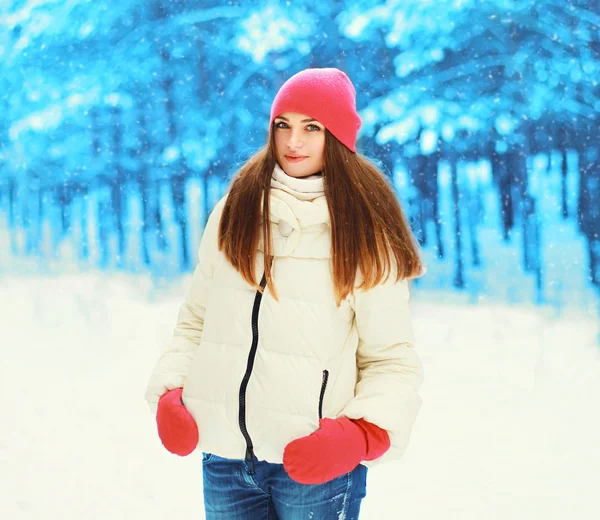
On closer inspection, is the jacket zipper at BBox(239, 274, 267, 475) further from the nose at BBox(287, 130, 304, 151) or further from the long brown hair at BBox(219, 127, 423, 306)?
the nose at BBox(287, 130, 304, 151)

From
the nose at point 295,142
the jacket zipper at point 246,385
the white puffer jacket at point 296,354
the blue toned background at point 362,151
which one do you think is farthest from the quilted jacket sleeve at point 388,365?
the blue toned background at point 362,151

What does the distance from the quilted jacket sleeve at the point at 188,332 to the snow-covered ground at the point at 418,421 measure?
100 cm

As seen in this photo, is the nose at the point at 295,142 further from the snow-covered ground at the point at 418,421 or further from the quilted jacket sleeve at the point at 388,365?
the snow-covered ground at the point at 418,421

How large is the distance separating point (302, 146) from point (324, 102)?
0.08 metres

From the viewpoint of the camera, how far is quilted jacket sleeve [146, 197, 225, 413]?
1171 mm

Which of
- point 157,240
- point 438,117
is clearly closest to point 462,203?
point 438,117

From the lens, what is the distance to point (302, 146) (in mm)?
1146

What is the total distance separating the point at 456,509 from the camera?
1.97 m

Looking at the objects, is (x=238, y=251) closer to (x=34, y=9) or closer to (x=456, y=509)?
(x=456, y=509)

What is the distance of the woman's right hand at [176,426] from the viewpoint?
1078 mm

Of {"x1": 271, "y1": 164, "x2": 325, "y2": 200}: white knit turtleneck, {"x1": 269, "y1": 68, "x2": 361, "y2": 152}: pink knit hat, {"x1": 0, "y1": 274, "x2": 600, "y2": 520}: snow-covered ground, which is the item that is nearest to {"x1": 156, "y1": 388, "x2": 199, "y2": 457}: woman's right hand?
{"x1": 271, "y1": 164, "x2": 325, "y2": 200}: white knit turtleneck

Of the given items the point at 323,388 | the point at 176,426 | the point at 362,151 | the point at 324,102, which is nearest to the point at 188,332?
the point at 176,426

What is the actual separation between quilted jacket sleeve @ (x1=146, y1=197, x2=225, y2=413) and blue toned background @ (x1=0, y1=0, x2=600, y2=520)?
3.24 ft

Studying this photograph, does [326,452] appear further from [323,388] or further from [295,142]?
[295,142]
